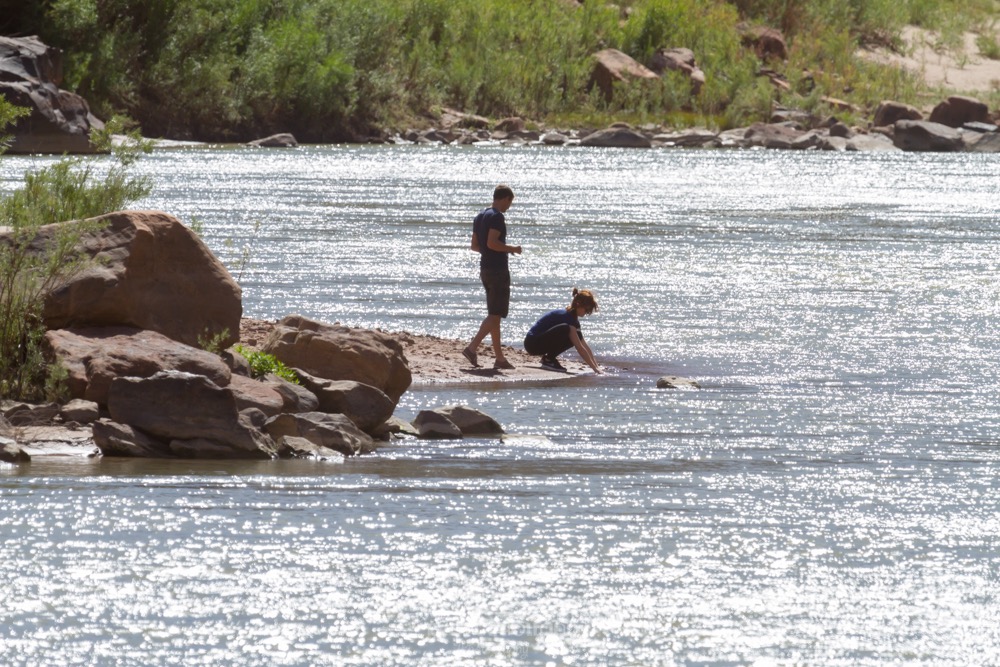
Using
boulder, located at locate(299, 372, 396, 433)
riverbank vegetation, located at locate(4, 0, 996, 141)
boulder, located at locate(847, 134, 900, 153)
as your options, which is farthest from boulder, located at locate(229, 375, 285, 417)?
boulder, located at locate(847, 134, 900, 153)

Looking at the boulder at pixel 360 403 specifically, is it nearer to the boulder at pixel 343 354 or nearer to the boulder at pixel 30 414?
the boulder at pixel 343 354

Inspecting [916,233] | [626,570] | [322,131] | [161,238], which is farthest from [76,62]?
[626,570]

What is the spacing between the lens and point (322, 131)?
222 ft

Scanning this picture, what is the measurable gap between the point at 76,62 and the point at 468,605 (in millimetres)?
54419

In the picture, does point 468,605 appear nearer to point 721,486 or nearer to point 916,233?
point 721,486

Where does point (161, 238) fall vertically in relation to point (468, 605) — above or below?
above

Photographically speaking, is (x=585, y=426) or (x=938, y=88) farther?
(x=938, y=88)

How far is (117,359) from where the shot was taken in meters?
11.8

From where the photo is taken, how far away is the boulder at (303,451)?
1138cm

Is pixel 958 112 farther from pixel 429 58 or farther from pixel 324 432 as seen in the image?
pixel 324 432

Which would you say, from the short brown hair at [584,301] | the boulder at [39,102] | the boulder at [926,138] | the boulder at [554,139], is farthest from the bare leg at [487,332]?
the boulder at [926,138]

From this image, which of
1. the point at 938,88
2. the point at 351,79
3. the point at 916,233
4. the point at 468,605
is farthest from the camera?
the point at 938,88

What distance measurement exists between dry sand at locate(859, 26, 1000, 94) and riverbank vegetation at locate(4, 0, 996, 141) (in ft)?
3.26

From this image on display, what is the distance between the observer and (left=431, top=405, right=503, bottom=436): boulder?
12.3m
